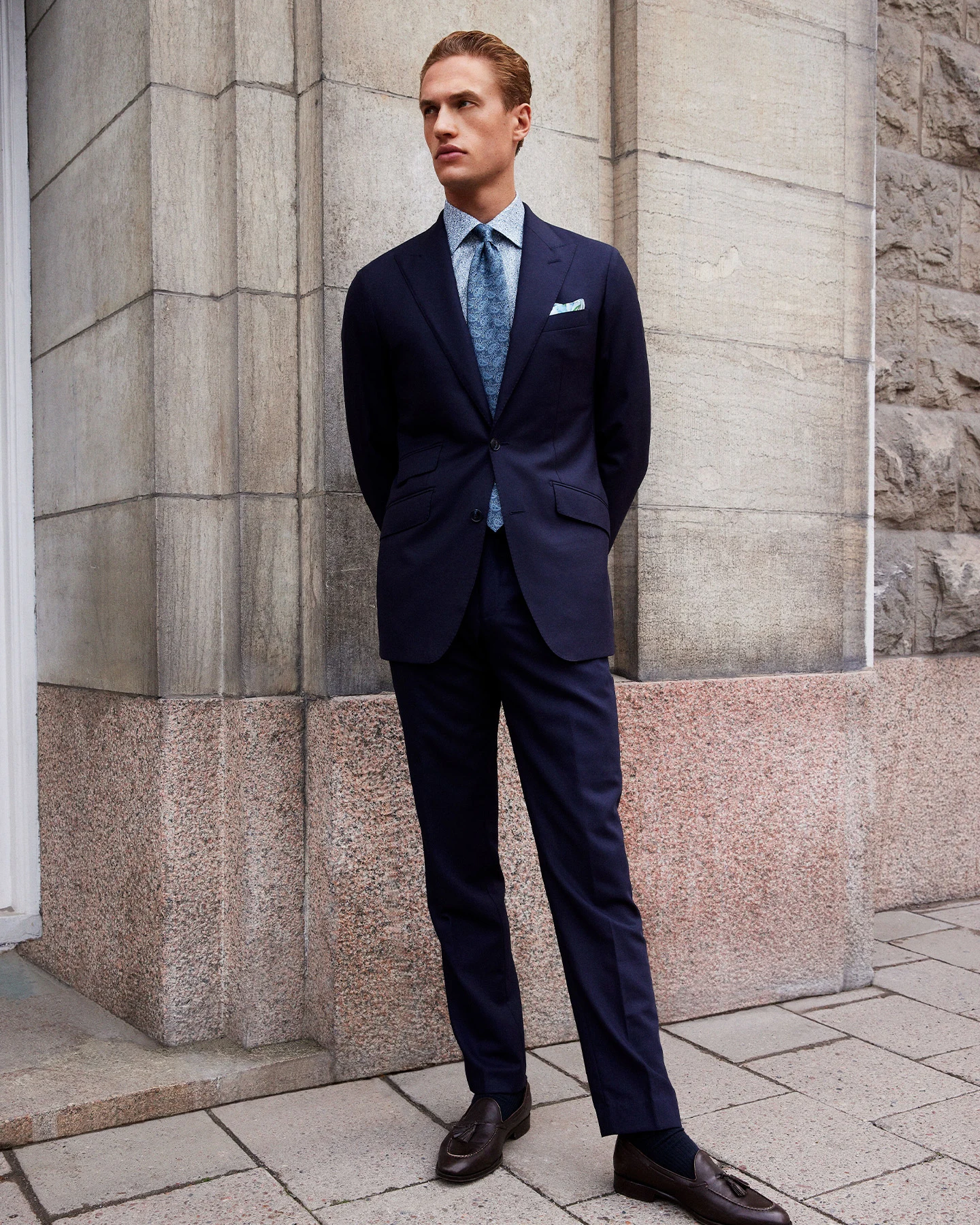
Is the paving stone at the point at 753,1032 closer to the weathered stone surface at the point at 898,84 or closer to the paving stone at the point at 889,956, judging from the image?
the paving stone at the point at 889,956

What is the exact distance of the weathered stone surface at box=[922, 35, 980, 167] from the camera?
16.5 feet

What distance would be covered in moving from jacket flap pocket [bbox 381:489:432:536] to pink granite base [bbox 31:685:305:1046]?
2.54 ft

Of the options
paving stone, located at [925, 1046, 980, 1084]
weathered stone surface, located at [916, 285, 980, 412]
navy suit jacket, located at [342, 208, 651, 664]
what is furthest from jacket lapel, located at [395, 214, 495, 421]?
weathered stone surface, located at [916, 285, 980, 412]

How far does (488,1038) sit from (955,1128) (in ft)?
3.63

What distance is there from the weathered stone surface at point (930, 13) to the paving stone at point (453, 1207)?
4449 millimetres

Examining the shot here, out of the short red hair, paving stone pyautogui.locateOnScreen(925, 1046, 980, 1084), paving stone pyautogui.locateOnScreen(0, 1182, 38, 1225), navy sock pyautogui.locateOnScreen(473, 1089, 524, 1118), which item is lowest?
paving stone pyautogui.locateOnScreen(925, 1046, 980, 1084)

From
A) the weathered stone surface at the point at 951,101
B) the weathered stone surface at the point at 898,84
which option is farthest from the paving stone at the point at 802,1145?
the weathered stone surface at the point at 951,101

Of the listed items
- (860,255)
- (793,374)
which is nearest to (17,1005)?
(793,374)

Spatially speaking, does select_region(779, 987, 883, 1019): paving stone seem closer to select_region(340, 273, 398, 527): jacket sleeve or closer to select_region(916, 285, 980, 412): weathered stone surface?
select_region(340, 273, 398, 527): jacket sleeve

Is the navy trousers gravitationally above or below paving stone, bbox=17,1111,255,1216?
above

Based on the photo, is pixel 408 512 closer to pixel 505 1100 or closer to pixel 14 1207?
pixel 505 1100

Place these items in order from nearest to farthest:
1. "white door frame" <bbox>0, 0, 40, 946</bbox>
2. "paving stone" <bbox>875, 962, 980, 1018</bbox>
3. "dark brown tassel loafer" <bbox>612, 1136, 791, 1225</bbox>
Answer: "dark brown tassel loafer" <bbox>612, 1136, 791, 1225</bbox> < "paving stone" <bbox>875, 962, 980, 1018</bbox> < "white door frame" <bbox>0, 0, 40, 946</bbox>

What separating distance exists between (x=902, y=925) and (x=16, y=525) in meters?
3.45

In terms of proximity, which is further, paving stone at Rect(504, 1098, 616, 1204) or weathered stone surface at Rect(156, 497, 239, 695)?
weathered stone surface at Rect(156, 497, 239, 695)
